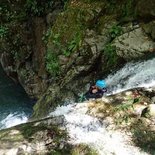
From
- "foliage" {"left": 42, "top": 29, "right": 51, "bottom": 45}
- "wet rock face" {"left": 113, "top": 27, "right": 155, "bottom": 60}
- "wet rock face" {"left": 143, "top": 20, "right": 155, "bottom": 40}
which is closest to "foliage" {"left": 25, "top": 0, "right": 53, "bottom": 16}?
"foliage" {"left": 42, "top": 29, "right": 51, "bottom": 45}

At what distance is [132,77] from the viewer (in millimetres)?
9719

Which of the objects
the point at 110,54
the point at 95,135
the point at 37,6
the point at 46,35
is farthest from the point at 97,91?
the point at 37,6

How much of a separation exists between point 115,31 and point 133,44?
78cm

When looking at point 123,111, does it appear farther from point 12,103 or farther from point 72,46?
point 12,103

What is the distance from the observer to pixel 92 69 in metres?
11.1

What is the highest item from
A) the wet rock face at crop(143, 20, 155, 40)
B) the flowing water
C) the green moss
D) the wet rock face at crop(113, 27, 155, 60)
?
the green moss

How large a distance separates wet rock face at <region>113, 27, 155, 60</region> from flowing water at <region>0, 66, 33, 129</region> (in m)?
5.37

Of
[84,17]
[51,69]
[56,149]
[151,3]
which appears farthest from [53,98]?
[56,149]

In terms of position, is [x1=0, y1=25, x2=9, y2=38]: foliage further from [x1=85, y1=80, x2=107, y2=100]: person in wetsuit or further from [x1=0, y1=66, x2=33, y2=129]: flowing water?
[x1=85, y1=80, x2=107, y2=100]: person in wetsuit

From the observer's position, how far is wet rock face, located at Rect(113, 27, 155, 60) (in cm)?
1016

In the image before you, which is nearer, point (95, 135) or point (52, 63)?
point (95, 135)

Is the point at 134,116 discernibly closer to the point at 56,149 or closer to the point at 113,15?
the point at 56,149

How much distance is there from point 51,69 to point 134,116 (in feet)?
18.3

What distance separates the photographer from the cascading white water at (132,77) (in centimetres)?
930
